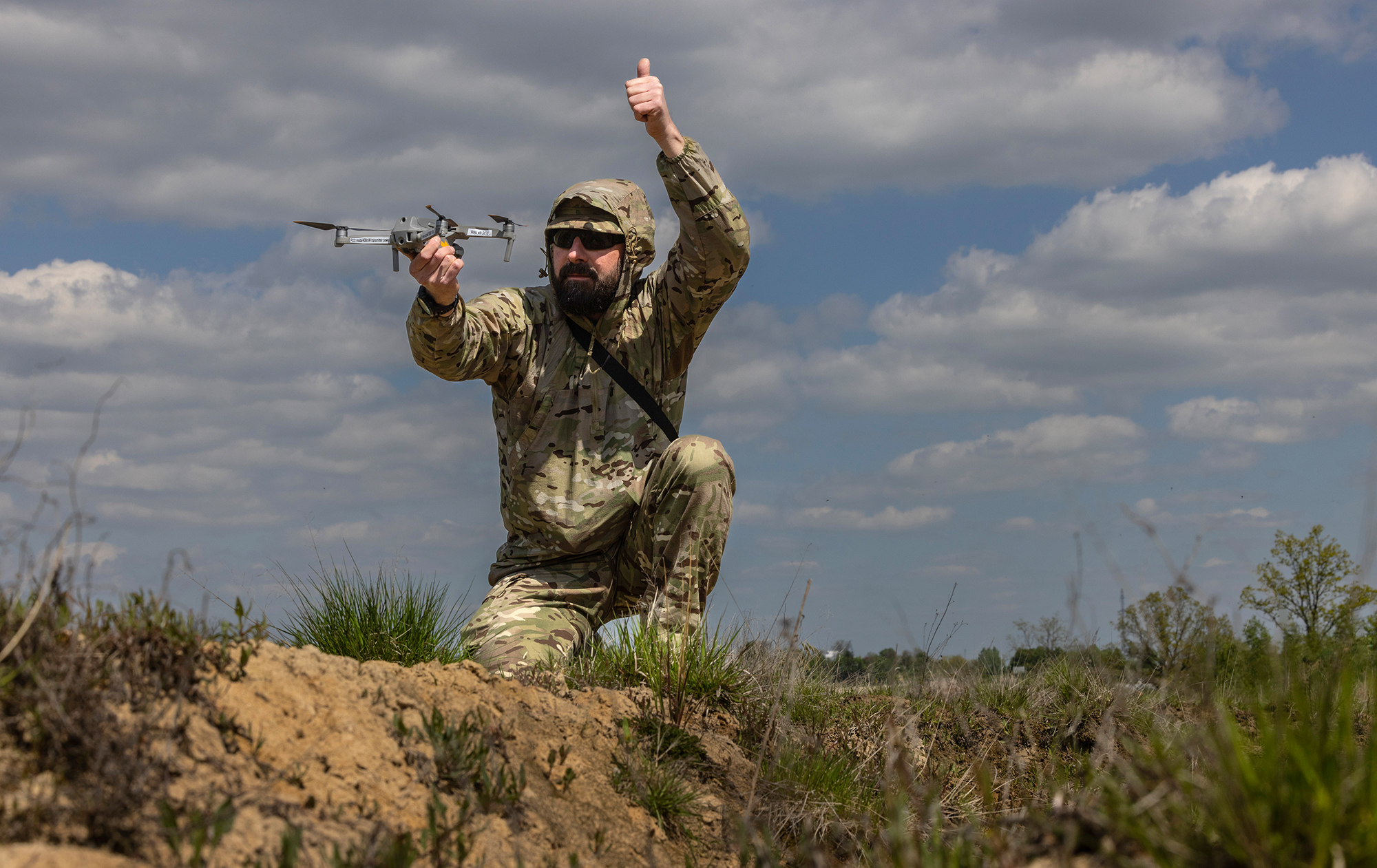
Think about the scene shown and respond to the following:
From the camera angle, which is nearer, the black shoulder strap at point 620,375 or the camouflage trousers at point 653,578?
the camouflage trousers at point 653,578

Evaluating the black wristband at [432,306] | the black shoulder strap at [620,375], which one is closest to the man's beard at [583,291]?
the black shoulder strap at [620,375]

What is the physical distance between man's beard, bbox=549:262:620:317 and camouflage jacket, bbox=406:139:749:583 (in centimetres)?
7

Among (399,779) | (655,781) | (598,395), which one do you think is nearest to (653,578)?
(598,395)

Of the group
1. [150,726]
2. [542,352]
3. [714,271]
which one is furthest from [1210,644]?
[542,352]

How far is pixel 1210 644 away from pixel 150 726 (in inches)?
90.9

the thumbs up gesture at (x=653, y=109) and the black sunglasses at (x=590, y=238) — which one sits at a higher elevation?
the thumbs up gesture at (x=653, y=109)

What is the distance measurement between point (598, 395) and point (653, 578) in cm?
114


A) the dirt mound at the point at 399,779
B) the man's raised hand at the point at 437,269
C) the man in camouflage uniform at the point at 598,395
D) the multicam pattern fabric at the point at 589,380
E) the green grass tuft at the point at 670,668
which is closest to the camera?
the dirt mound at the point at 399,779

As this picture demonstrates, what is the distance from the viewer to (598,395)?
5.58 metres

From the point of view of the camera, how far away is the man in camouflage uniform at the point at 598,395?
16.3 ft

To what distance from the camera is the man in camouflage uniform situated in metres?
4.98

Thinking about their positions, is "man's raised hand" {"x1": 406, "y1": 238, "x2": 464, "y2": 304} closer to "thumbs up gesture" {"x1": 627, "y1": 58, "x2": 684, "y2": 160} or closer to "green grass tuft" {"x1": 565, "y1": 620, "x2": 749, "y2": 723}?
"thumbs up gesture" {"x1": 627, "y1": 58, "x2": 684, "y2": 160}

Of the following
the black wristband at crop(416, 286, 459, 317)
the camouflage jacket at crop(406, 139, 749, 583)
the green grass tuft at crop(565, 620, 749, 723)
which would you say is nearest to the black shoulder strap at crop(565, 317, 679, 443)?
the camouflage jacket at crop(406, 139, 749, 583)

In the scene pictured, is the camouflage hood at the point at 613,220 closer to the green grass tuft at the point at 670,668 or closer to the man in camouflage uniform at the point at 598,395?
the man in camouflage uniform at the point at 598,395
